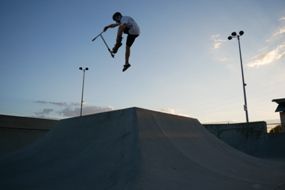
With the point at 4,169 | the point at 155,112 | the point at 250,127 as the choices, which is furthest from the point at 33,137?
the point at 250,127

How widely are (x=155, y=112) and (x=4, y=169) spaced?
15.5ft

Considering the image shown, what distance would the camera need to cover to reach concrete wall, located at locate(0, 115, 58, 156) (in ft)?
58.4

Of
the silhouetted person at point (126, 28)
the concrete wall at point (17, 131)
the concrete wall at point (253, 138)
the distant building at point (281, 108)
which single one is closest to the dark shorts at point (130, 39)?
the silhouetted person at point (126, 28)

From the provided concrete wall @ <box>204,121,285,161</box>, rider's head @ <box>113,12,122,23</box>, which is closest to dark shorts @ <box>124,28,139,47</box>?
rider's head @ <box>113,12,122,23</box>

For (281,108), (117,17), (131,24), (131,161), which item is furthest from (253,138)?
(131,161)

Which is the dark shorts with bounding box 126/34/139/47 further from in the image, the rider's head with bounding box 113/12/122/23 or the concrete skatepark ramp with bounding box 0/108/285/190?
the concrete skatepark ramp with bounding box 0/108/285/190

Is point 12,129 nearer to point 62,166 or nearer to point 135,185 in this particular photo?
point 62,166

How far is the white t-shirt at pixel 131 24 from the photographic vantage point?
679 cm

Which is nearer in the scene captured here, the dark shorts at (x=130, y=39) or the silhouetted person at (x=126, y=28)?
the silhouetted person at (x=126, y=28)

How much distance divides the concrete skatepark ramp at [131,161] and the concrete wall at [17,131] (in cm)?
1100

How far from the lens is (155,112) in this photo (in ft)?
26.6

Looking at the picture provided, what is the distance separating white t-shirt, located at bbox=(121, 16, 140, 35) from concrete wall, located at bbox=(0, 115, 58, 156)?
14655 mm

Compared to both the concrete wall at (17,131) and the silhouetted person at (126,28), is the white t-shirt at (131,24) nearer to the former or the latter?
the silhouetted person at (126,28)

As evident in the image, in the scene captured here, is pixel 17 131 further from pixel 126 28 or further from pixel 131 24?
pixel 131 24
